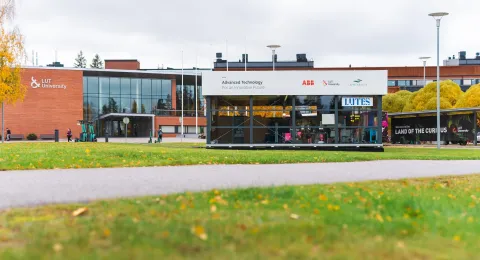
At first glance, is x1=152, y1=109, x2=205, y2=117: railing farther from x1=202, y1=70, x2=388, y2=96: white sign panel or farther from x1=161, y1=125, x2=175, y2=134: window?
x1=202, y1=70, x2=388, y2=96: white sign panel

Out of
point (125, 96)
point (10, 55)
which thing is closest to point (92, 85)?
point (125, 96)

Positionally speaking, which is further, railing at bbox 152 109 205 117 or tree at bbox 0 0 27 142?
railing at bbox 152 109 205 117

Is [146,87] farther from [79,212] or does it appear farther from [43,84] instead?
[79,212]

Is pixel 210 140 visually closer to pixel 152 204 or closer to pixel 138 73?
pixel 152 204

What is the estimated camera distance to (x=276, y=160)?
684 inches

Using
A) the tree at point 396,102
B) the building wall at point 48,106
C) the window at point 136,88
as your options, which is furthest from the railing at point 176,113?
the tree at point 396,102

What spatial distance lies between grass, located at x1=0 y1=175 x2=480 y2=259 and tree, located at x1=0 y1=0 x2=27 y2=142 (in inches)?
1390

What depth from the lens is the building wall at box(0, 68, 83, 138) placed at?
213 ft

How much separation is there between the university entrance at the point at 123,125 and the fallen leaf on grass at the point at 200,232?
6230 centimetres

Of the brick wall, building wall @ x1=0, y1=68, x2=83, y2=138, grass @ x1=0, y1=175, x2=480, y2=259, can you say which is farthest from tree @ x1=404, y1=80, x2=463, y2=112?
grass @ x1=0, y1=175, x2=480, y2=259

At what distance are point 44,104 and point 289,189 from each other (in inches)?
2515

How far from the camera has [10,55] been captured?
39312 millimetres

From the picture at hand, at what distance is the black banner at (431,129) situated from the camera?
42.1 m

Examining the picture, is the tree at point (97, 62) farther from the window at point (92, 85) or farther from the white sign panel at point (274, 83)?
the white sign panel at point (274, 83)
